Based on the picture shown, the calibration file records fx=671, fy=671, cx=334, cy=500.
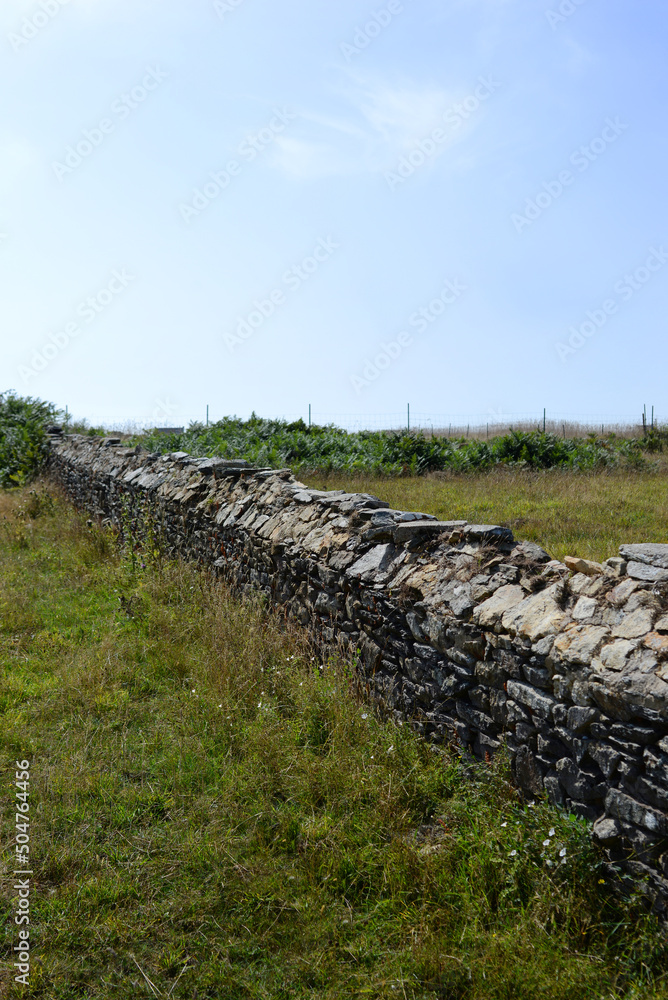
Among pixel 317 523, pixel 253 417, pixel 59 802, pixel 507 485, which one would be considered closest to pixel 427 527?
pixel 317 523

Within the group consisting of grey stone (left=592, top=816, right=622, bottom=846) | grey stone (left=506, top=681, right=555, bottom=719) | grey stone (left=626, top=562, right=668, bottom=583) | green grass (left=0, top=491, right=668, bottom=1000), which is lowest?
green grass (left=0, top=491, right=668, bottom=1000)

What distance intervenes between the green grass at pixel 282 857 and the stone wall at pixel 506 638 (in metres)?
0.19

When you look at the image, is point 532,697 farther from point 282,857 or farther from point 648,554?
point 282,857

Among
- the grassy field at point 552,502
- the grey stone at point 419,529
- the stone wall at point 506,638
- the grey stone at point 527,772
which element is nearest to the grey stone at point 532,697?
the stone wall at point 506,638

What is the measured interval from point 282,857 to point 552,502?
9653mm

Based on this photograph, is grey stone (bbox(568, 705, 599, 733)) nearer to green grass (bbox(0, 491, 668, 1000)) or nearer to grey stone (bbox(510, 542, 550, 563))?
green grass (bbox(0, 491, 668, 1000))

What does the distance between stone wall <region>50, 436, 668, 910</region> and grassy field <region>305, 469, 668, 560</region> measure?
3222 millimetres

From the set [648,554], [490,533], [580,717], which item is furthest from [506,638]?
[490,533]

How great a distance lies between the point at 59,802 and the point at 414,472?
1409cm

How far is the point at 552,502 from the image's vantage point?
1190cm

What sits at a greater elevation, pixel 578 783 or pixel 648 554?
pixel 648 554

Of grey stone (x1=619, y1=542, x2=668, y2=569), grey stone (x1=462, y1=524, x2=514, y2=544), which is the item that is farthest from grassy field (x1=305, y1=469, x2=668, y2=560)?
grey stone (x1=619, y1=542, x2=668, y2=569)

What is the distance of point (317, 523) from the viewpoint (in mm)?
5723

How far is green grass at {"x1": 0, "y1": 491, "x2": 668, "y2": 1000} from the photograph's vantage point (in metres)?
2.69
